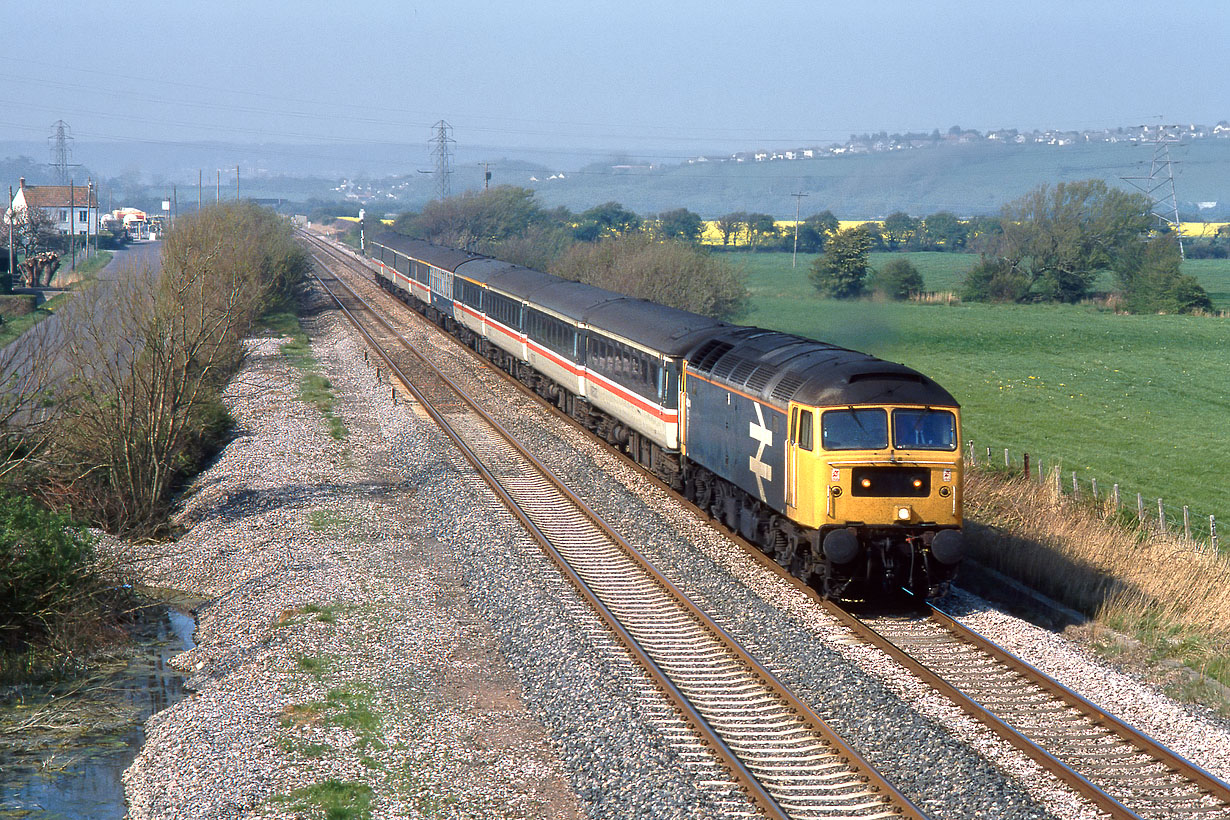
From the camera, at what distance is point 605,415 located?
83.1 ft

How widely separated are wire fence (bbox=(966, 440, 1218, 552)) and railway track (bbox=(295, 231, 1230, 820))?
6747 mm

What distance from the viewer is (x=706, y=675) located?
1202 centimetres

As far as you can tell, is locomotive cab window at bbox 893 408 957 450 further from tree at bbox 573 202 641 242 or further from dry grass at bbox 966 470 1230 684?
tree at bbox 573 202 641 242

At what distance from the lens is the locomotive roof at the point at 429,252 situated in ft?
148

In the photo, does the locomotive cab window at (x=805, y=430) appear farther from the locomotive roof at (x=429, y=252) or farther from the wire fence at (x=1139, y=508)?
the locomotive roof at (x=429, y=252)

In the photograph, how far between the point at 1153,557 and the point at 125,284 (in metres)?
19.3

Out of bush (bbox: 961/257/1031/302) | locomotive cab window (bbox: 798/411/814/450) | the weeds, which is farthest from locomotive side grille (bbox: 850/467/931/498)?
bush (bbox: 961/257/1031/302)

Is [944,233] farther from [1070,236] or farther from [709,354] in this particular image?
[709,354]

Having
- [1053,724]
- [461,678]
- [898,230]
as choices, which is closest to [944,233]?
[898,230]

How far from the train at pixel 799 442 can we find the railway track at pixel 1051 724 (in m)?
0.93

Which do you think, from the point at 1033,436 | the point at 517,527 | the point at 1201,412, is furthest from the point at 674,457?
the point at 1201,412

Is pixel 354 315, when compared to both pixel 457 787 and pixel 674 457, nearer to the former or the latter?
pixel 674 457

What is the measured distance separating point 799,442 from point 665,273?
35363mm

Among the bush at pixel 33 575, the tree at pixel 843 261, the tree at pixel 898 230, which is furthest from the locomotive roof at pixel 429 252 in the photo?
the tree at pixel 898 230
